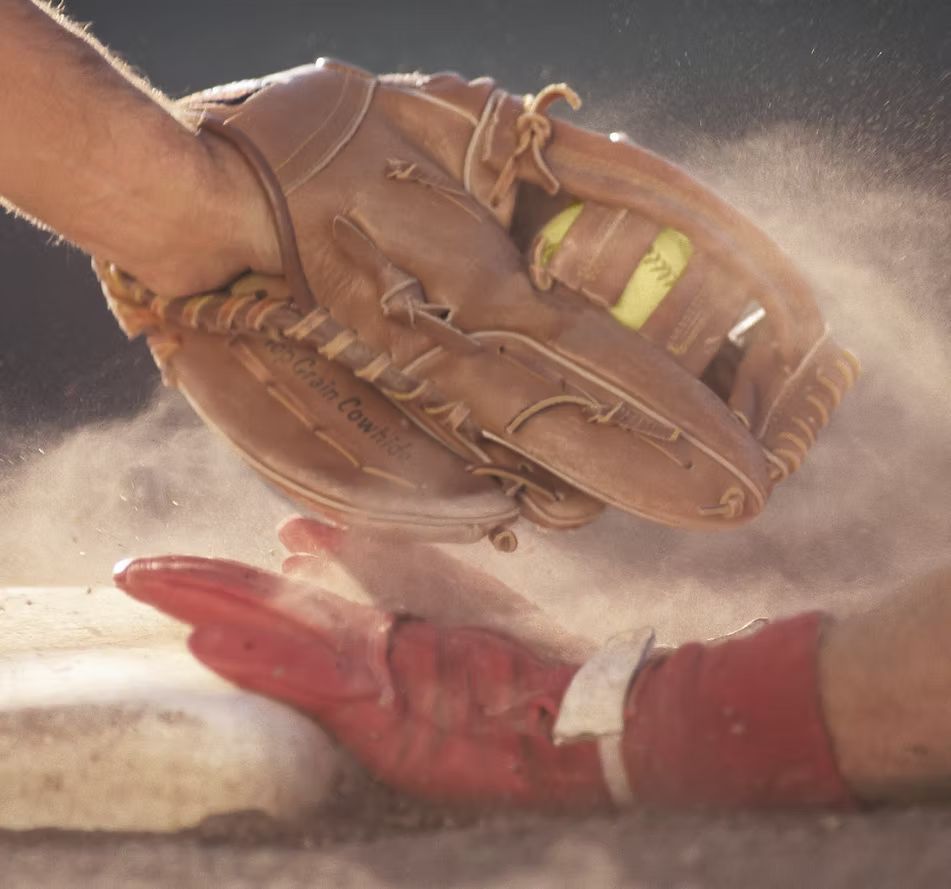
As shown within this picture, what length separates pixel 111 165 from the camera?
103cm

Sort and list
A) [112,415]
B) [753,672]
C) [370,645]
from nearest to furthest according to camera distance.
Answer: [753,672] < [370,645] < [112,415]

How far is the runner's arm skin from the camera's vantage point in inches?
39.2

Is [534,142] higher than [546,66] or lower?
higher

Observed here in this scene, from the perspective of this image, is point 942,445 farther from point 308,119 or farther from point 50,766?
point 50,766

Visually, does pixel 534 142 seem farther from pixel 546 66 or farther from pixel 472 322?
pixel 546 66

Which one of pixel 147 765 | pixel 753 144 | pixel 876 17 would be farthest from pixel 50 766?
pixel 876 17

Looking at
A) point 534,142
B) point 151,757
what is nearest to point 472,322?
point 534,142

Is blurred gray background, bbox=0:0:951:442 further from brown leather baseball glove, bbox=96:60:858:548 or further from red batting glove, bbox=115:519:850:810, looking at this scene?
red batting glove, bbox=115:519:850:810

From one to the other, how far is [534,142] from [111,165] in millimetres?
404

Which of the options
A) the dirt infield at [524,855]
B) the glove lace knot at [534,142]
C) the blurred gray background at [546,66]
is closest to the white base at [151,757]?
the dirt infield at [524,855]

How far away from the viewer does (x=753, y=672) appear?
0.77 m

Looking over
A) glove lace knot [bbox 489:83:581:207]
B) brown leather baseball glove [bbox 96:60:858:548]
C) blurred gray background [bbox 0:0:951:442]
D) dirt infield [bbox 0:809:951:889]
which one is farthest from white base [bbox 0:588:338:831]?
blurred gray background [bbox 0:0:951:442]

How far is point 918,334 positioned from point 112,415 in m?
1.46

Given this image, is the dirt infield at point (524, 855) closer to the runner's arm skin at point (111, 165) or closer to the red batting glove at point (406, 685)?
the red batting glove at point (406, 685)
